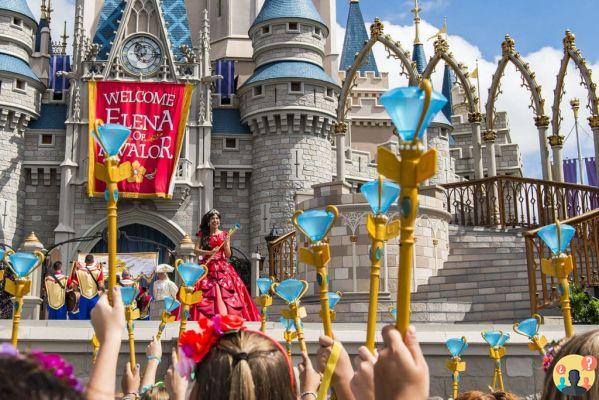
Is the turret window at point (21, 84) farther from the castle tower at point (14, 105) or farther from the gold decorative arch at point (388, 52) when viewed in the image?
the gold decorative arch at point (388, 52)

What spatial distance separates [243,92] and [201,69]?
163cm

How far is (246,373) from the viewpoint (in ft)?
5.15

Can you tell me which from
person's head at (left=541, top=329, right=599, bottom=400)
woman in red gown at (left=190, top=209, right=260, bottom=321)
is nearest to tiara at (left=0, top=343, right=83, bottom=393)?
person's head at (left=541, top=329, right=599, bottom=400)

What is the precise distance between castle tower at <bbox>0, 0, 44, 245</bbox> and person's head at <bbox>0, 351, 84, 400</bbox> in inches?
879

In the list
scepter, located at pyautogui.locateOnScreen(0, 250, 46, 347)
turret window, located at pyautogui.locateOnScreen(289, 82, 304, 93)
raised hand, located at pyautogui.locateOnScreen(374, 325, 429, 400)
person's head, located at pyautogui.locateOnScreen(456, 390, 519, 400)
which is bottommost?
person's head, located at pyautogui.locateOnScreen(456, 390, 519, 400)

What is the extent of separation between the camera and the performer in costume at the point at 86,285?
9648mm

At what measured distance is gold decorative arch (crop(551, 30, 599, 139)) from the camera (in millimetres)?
11734

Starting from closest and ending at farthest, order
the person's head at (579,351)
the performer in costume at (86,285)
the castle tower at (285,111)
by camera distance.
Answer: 1. the person's head at (579,351)
2. the performer in costume at (86,285)
3. the castle tower at (285,111)

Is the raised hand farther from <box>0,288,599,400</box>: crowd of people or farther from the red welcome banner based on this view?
the red welcome banner

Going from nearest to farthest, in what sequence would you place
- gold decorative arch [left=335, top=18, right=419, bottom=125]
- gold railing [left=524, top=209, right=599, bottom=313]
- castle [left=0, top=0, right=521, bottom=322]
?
gold railing [left=524, top=209, right=599, bottom=313] < gold decorative arch [left=335, top=18, right=419, bottom=125] < castle [left=0, top=0, right=521, bottom=322]

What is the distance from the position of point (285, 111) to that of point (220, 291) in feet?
52.1

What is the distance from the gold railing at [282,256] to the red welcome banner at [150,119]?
10.1 meters

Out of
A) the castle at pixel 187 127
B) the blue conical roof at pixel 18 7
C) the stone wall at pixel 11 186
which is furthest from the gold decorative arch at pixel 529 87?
the blue conical roof at pixel 18 7

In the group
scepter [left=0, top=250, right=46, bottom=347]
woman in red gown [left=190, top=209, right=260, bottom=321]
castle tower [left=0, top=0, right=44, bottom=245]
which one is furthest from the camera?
castle tower [left=0, top=0, right=44, bottom=245]
